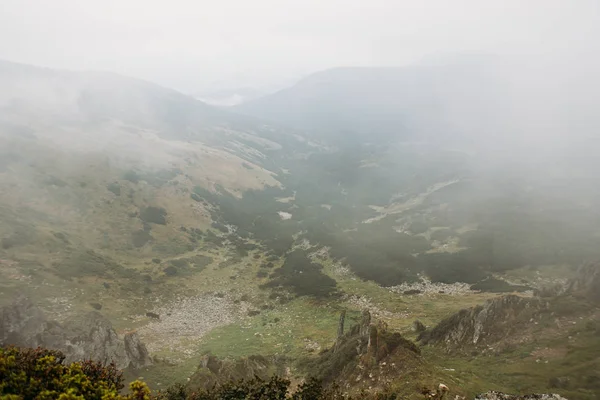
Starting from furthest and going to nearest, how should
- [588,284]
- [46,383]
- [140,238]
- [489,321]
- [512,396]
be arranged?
[140,238] → [588,284] → [489,321] → [512,396] → [46,383]

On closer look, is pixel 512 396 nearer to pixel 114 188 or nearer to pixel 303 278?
pixel 303 278

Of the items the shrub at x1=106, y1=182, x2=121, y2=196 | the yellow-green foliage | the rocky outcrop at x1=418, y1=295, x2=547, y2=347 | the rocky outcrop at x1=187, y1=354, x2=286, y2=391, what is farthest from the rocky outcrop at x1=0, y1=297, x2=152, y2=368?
the shrub at x1=106, y1=182, x2=121, y2=196

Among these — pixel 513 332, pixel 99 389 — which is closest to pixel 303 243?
pixel 513 332

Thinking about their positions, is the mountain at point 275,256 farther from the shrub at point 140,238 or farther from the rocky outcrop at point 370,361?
the shrub at point 140,238

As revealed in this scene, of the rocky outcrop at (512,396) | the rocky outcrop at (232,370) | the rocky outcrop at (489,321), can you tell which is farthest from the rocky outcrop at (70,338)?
the rocky outcrop at (512,396)

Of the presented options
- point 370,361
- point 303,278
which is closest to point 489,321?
point 370,361

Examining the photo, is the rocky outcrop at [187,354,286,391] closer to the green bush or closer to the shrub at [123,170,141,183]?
the green bush
